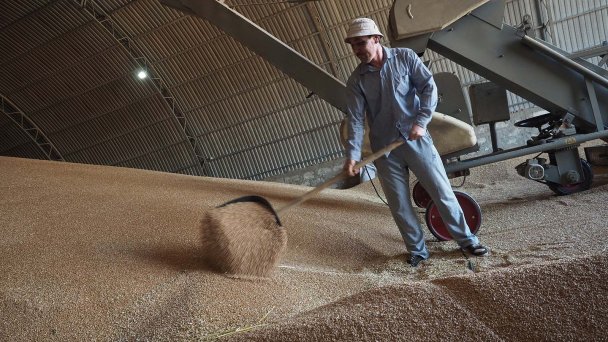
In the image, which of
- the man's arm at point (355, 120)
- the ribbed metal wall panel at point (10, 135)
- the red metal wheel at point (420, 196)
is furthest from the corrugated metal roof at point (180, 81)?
the man's arm at point (355, 120)

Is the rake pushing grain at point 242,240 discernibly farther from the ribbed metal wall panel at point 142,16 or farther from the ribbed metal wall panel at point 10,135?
the ribbed metal wall panel at point 10,135

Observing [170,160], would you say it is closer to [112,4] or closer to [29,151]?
[112,4]

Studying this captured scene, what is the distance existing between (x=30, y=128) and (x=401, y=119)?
16.8 meters

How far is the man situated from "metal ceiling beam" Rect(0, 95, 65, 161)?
16292 millimetres

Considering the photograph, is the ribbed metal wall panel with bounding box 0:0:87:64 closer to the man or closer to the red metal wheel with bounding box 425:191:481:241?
the man

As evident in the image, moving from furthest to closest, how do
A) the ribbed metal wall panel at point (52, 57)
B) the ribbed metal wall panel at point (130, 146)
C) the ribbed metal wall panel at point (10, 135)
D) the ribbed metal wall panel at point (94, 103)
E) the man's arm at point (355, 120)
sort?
the ribbed metal wall panel at point (10, 135) < the ribbed metal wall panel at point (130, 146) < the ribbed metal wall panel at point (94, 103) < the ribbed metal wall panel at point (52, 57) < the man's arm at point (355, 120)

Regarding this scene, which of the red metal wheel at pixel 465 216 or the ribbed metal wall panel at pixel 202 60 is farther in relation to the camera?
the ribbed metal wall panel at pixel 202 60

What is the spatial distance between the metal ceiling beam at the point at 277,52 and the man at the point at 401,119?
2421mm

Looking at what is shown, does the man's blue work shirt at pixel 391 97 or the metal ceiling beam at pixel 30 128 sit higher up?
the metal ceiling beam at pixel 30 128

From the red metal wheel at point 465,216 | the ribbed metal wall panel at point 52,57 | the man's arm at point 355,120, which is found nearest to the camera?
the man's arm at point 355,120

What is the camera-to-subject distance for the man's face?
4.07 meters

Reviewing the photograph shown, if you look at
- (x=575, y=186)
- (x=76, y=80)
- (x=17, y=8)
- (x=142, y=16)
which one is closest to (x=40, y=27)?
(x=17, y=8)

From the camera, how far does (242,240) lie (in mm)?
3555

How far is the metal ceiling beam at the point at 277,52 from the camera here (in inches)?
270
